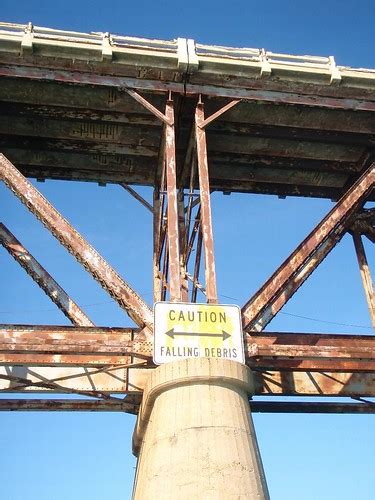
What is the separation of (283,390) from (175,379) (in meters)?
2.94

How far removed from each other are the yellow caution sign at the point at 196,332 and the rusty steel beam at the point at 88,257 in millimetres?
753

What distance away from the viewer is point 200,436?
6824 mm

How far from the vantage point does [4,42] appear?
1050cm

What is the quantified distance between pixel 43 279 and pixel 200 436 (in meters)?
4.83

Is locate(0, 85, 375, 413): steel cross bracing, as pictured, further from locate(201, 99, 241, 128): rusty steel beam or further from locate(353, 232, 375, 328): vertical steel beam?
locate(353, 232, 375, 328): vertical steel beam

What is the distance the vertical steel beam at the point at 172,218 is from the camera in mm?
8891

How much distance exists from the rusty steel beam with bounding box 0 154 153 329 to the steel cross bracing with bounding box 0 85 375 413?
17mm

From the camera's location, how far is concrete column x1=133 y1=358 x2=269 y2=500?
21.0 feet

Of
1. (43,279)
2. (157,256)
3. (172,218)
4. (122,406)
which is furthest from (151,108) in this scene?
(122,406)

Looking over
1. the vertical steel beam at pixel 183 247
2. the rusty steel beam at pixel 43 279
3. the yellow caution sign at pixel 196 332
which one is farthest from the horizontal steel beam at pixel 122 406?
the vertical steel beam at pixel 183 247

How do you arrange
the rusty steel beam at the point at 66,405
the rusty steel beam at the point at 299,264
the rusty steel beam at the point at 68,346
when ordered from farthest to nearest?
the rusty steel beam at the point at 66,405 < the rusty steel beam at the point at 299,264 < the rusty steel beam at the point at 68,346

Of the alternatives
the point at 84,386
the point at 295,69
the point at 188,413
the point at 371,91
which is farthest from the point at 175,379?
the point at 371,91

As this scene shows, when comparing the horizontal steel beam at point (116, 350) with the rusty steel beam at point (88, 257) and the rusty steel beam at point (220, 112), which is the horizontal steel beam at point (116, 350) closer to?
the rusty steel beam at point (88, 257)

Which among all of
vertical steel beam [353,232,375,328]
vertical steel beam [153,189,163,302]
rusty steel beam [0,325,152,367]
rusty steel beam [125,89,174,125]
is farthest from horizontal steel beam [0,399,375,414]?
rusty steel beam [125,89,174,125]
